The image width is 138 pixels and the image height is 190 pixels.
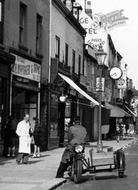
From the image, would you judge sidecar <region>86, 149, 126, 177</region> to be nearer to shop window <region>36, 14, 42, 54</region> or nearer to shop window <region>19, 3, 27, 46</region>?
shop window <region>19, 3, 27, 46</region>

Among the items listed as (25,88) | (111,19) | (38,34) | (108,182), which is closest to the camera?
(108,182)

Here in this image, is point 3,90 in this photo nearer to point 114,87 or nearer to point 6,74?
point 6,74

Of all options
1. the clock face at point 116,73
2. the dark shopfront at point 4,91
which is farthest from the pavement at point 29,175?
the clock face at point 116,73

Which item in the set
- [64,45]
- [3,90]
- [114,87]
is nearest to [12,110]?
[3,90]

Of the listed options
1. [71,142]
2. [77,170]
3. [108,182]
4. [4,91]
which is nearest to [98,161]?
[108,182]

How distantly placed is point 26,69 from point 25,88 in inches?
33.1

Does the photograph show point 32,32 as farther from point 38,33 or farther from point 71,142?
point 71,142

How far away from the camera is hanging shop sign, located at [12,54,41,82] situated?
22.9 meters

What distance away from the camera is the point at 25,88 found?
79.2 ft

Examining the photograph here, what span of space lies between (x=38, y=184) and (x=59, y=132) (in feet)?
61.0

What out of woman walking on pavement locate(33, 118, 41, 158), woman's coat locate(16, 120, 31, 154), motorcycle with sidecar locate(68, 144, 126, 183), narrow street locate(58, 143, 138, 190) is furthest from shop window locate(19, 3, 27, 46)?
motorcycle with sidecar locate(68, 144, 126, 183)

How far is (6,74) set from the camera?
21.6 meters

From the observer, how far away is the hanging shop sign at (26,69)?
22939mm

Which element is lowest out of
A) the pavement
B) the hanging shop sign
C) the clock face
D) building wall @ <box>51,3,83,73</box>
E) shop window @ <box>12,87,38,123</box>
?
the pavement
